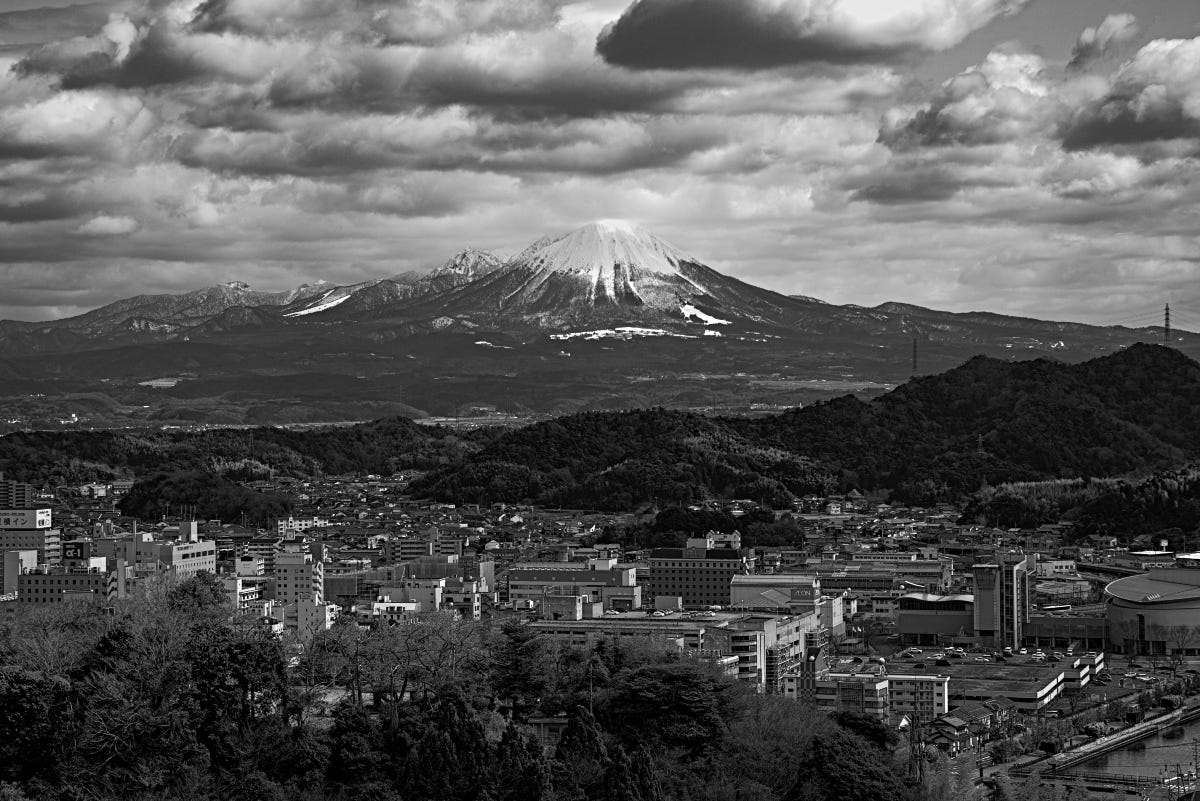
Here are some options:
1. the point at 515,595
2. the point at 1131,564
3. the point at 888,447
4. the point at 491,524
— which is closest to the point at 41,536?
the point at 515,595

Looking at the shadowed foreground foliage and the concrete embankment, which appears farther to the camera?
the concrete embankment

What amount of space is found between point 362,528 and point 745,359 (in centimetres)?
8603

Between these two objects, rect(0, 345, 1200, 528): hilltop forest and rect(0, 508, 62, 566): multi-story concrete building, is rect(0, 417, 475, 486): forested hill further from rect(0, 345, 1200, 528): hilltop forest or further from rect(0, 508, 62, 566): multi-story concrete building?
rect(0, 508, 62, 566): multi-story concrete building

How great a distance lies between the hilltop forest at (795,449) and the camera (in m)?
77.3

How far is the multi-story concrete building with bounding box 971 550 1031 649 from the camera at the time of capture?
44.5 m

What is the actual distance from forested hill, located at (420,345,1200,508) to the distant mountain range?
32.9m

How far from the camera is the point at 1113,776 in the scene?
3234 cm

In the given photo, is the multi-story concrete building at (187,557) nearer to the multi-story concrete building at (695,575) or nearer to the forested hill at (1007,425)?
the multi-story concrete building at (695,575)

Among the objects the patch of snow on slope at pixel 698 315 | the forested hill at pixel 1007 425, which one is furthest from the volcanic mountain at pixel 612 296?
the forested hill at pixel 1007 425

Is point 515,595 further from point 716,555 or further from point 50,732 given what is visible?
point 50,732

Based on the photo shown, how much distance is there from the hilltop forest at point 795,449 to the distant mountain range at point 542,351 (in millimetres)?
32198

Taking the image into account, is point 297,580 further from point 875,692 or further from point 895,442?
point 895,442

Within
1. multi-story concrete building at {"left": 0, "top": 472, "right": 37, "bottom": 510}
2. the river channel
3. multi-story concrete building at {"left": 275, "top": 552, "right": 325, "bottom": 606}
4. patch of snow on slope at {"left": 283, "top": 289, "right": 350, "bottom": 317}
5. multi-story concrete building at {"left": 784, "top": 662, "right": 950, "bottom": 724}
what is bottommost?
the river channel

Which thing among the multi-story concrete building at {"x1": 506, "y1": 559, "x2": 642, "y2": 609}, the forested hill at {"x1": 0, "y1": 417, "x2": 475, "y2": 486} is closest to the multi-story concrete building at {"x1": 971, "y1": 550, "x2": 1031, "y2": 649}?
the multi-story concrete building at {"x1": 506, "y1": 559, "x2": 642, "y2": 609}
